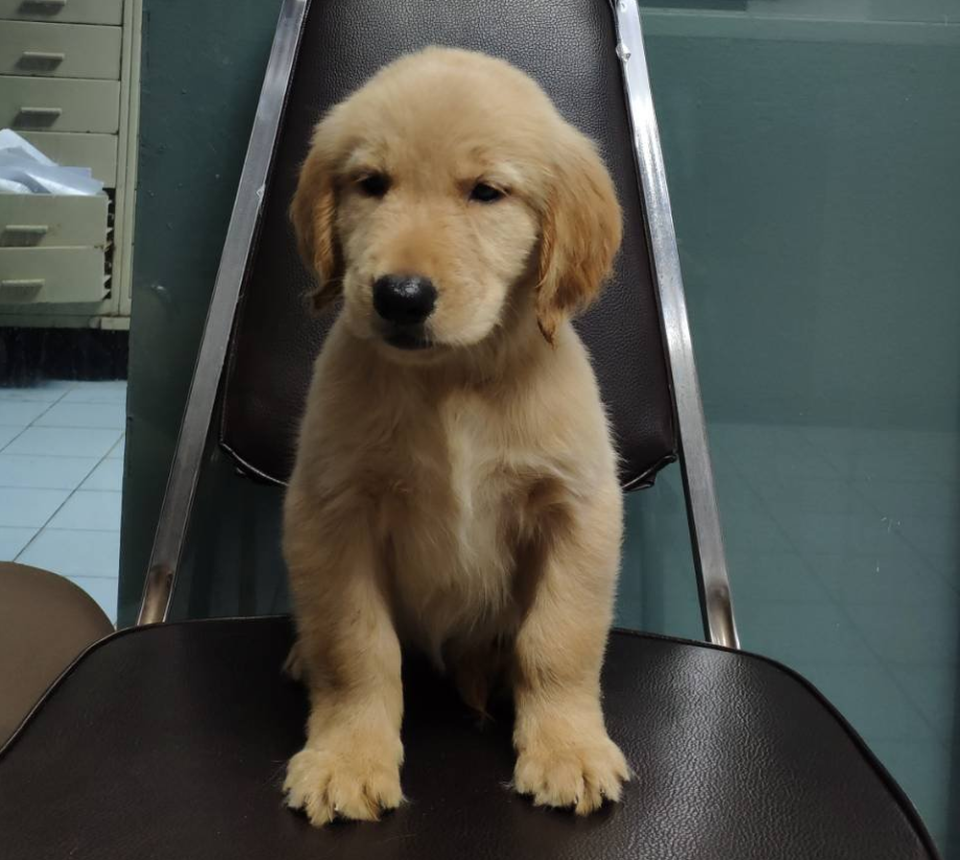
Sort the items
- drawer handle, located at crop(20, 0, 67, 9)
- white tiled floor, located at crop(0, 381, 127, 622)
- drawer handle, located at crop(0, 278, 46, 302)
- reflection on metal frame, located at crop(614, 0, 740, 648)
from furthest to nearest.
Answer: white tiled floor, located at crop(0, 381, 127, 622)
drawer handle, located at crop(0, 278, 46, 302)
drawer handle, located at crop(20, 0, 67, 9)
reflection on metal frame, located at crop(614, 0, 740, 648)

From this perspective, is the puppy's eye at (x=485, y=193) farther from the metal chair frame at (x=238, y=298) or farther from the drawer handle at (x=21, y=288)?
the drawer handle at (x=21, y=288)

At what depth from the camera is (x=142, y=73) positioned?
157 centimetres

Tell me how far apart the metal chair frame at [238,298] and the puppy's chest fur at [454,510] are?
410 millimetres

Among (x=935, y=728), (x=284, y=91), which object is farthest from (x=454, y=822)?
(x=935, y=728)

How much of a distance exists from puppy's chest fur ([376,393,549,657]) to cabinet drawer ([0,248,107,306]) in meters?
0.86

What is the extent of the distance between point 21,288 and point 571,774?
118 cm

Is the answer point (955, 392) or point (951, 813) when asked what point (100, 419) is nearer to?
point (955, 392)

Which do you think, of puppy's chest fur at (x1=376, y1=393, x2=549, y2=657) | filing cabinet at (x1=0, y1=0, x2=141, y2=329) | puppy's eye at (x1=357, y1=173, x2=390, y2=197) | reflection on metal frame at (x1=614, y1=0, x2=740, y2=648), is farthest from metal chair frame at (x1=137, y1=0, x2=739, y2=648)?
puppy's eye at (x1=357, y1=173, x2=390, y2=197)

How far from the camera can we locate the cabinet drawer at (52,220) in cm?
161

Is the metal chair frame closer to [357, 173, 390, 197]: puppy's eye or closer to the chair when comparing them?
the chair

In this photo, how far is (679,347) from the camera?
→ 4.59 feet

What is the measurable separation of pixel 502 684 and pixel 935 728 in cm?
107

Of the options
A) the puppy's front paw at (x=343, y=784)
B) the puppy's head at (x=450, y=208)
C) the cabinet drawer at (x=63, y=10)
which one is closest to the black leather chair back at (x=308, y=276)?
the cabinet drawer at (x=63, y=10)

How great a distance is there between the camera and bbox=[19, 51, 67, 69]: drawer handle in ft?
5.04
